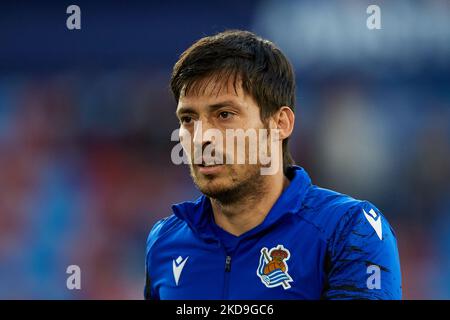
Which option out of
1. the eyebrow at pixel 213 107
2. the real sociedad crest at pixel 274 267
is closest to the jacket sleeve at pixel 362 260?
the real sociedad crest at pixel 274 267

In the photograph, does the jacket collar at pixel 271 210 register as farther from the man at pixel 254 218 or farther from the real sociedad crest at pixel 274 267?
the real sociedad crest at pixel 274 267

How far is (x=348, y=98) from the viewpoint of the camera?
7031 millimetres

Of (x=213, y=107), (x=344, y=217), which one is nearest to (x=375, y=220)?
(x=344, y=217)

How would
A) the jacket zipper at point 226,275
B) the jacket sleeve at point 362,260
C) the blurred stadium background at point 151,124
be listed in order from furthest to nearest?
the blurred stadium background at point 151,124 → the jacket zipper at point 226,275 → the jacket sleeve at point 362,260

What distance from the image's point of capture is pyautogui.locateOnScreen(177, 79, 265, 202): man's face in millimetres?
2596

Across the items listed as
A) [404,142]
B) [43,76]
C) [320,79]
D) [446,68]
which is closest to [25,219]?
[43,76]

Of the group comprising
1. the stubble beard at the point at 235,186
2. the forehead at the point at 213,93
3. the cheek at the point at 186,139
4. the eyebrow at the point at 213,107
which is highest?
the forehead at the point at 213,93

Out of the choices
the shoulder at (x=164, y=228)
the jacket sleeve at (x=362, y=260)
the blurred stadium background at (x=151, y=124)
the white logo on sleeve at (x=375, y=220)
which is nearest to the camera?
the jacket sleeve at (x=362, y=260)

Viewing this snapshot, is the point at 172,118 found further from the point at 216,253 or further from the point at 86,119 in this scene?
the point at 216,253

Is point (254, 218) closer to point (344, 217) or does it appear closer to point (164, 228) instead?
point (344, 217)

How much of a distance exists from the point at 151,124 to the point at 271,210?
15.4 ft

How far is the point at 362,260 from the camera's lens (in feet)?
7.79

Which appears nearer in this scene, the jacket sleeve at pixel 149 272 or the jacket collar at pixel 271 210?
the jacket collar at pixel 271 210

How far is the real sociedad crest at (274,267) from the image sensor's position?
8.16 ft
